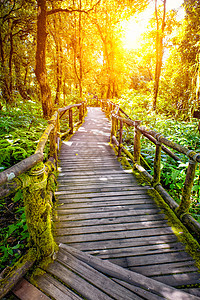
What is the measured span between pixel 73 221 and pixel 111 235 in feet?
2.00

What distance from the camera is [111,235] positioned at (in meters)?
2.33

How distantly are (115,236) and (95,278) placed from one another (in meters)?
0.63

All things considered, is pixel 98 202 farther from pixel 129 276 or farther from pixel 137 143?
pixel 137 143

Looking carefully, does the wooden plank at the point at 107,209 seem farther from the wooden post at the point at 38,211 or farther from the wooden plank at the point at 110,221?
the wooden post at the point at 38,211

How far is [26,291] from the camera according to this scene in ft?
5.36

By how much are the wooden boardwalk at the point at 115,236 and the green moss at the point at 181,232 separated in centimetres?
7

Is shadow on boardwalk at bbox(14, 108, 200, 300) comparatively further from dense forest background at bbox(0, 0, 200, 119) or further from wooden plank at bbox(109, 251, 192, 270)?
dense forest background at bbox(0, 0, 200, 119)

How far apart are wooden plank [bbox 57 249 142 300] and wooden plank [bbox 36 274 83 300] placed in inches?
7.2

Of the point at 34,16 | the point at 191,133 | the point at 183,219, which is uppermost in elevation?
the point at 34,16

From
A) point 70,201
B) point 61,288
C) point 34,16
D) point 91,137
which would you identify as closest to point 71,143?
point 91,137

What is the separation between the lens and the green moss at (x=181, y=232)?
207 centimetres

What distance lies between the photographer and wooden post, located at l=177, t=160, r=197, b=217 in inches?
87.9

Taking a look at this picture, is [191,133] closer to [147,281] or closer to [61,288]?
[147,281]

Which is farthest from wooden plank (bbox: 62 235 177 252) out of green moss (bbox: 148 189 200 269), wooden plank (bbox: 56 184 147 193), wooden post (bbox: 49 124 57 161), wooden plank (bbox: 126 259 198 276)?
wooden post (bbox: 49 124 57 161)
